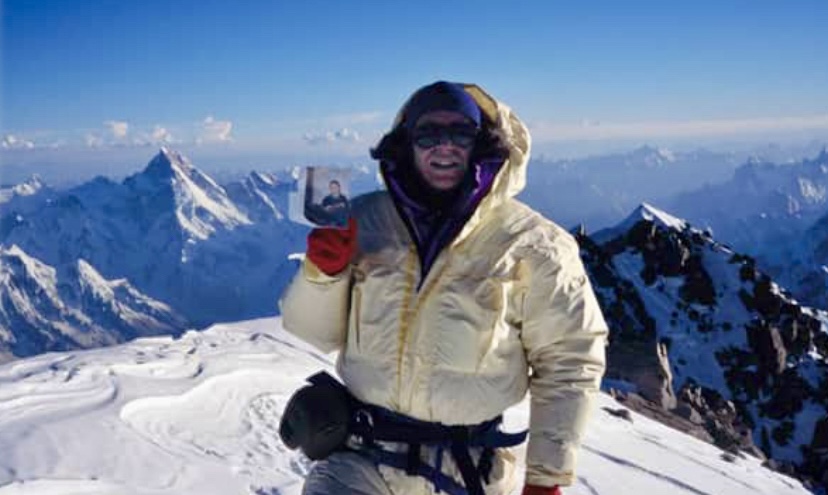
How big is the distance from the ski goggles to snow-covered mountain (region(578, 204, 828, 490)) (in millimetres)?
41789

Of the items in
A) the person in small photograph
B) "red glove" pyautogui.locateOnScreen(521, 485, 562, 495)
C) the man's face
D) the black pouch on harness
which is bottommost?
"red glove" pyautogui.locateOnScreen(521, 485, 562, 495)

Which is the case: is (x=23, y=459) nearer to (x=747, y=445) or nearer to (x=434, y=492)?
(x=434, y=492)

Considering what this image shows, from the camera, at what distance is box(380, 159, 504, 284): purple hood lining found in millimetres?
4094

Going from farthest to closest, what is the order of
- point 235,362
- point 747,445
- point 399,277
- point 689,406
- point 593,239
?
point 593,239 < point 689,406 < point 747,445 < point 235,362 < point 399,277

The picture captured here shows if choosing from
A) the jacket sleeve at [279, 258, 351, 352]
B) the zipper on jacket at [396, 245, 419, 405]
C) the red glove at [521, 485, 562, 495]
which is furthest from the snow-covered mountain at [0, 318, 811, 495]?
the red glove at [521, 485, 562, 495]

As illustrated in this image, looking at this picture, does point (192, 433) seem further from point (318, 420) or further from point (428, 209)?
point (428, 209)

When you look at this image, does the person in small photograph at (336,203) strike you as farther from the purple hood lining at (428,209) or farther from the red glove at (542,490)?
the red glove at (542,490)

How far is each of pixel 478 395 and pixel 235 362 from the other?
10571mm

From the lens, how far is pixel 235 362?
1380 centimetres

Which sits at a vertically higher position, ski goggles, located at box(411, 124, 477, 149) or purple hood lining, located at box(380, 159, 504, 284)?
ski goggles, located at box(411, 124, 477, 149)

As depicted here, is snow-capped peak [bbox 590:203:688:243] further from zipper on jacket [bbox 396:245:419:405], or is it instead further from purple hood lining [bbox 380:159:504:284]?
zipper on jacket [bbox 396:245:419:405]

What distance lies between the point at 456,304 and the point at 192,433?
7.01 metres

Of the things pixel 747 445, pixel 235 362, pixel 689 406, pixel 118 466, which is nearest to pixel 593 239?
pixel 689 406

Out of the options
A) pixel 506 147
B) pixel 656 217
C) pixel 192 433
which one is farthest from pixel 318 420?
pixel 656 217
